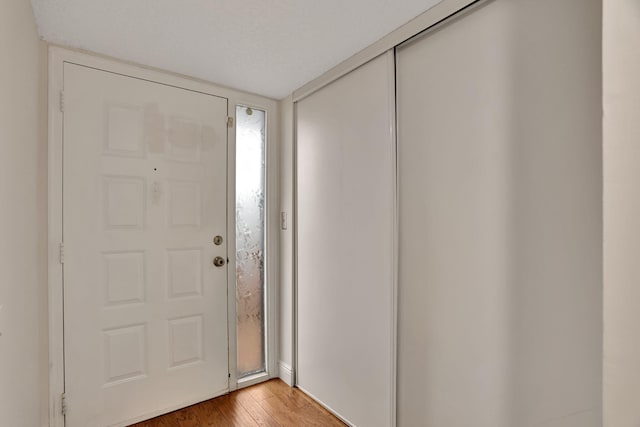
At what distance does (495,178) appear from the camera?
50.7 inches

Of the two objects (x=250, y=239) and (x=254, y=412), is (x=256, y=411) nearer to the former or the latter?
(x=254, y=412)

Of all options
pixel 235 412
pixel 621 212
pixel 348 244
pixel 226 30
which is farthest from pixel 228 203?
pixel 621 212

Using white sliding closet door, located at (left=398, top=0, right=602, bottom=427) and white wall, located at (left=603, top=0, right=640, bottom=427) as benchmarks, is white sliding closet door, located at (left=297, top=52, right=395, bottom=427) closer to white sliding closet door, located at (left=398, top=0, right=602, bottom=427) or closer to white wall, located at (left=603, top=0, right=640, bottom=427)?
white sliding closet door, located at (left=398, top=0, right=602, bottom=427)

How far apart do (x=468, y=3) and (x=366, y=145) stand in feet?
2.54

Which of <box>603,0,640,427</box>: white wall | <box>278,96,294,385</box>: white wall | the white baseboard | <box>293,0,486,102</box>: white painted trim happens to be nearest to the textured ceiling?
<box>293,0,486,102</box>: white painted trim

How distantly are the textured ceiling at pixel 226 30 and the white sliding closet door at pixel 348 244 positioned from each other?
22 centimetres

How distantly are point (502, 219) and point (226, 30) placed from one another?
61.4 inches

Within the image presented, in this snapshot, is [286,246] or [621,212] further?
[286,246]

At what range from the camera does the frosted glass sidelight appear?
7.97ft

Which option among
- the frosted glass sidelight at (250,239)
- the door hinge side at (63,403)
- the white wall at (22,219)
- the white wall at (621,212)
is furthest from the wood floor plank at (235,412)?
the white wall at (621,212)

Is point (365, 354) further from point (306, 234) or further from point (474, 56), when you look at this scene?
point (474, 56)

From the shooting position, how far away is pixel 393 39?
1663 millimetres

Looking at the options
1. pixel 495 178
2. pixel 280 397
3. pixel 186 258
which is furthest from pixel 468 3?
pixel 280 397

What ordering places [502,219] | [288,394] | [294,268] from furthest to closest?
[294,268], [288,394], [502,219]
